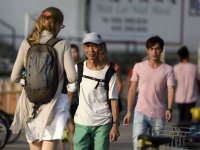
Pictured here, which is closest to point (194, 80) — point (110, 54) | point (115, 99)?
point (115, 99)

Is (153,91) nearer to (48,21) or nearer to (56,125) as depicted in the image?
(56,125)

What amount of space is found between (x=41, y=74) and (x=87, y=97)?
1.24 m

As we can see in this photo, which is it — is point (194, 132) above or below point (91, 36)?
below

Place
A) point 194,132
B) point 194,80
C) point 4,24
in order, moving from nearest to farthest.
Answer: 1. point 194,132
2. point 194,80
3. point 4,24

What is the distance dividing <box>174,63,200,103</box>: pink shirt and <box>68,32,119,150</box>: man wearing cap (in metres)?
6.75

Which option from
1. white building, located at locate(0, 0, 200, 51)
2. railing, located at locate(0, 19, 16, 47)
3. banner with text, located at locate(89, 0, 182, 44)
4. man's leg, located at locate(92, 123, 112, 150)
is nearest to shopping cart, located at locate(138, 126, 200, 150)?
man's leg, located at locate(92, 123, 112, 150)

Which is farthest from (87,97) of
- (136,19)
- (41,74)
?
(136,19)

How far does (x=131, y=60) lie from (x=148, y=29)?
50.5 inches

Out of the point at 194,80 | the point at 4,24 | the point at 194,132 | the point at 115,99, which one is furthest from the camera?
the point at 4,24

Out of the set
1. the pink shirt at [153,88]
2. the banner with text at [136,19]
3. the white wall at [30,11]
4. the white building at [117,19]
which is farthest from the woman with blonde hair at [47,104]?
the banner with text at [136,19]

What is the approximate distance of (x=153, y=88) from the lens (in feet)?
32.1

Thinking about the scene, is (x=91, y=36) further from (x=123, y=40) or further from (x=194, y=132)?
(x=123, y=40)

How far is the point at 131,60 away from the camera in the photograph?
26.6m

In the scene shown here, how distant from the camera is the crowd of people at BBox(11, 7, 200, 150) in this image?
7.75 m
